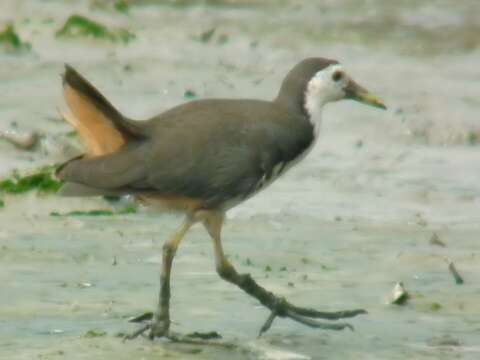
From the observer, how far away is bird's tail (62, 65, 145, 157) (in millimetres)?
7695

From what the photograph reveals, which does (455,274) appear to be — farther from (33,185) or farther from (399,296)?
(33,185)

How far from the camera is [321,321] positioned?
8273 mm

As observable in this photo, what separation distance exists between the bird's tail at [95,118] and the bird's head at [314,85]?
2.48 ft

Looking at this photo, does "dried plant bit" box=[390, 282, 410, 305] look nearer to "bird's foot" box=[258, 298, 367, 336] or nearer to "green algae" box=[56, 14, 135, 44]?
A: "bird's foot" box=[258, 298, 367, 336]

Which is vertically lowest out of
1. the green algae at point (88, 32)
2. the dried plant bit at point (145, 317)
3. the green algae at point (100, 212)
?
the green algae at point (100, 212)

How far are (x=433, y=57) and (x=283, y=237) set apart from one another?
18.9 feet

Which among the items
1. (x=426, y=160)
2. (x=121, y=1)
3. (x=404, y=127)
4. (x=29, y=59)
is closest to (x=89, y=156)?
(x=426, y=160)

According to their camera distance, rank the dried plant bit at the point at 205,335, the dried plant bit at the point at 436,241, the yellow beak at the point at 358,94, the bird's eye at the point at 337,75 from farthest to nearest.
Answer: the dried plant bit at the point at 436,241 → the yellow beak at the point at 358,94 → the bird's eye at the point at 337,75 → the dried plant bit at the point at 205,335

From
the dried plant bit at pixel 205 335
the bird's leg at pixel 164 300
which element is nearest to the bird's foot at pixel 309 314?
the dried plant bit at pixel 205 335

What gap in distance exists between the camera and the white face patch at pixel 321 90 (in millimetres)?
8242

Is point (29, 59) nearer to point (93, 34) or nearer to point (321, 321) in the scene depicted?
point (93, 34)

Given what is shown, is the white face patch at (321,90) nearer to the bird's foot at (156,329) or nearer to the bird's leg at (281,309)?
the bird's leg at (281,309)

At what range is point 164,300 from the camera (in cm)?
783

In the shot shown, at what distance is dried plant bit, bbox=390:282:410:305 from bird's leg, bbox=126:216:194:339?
118cm
